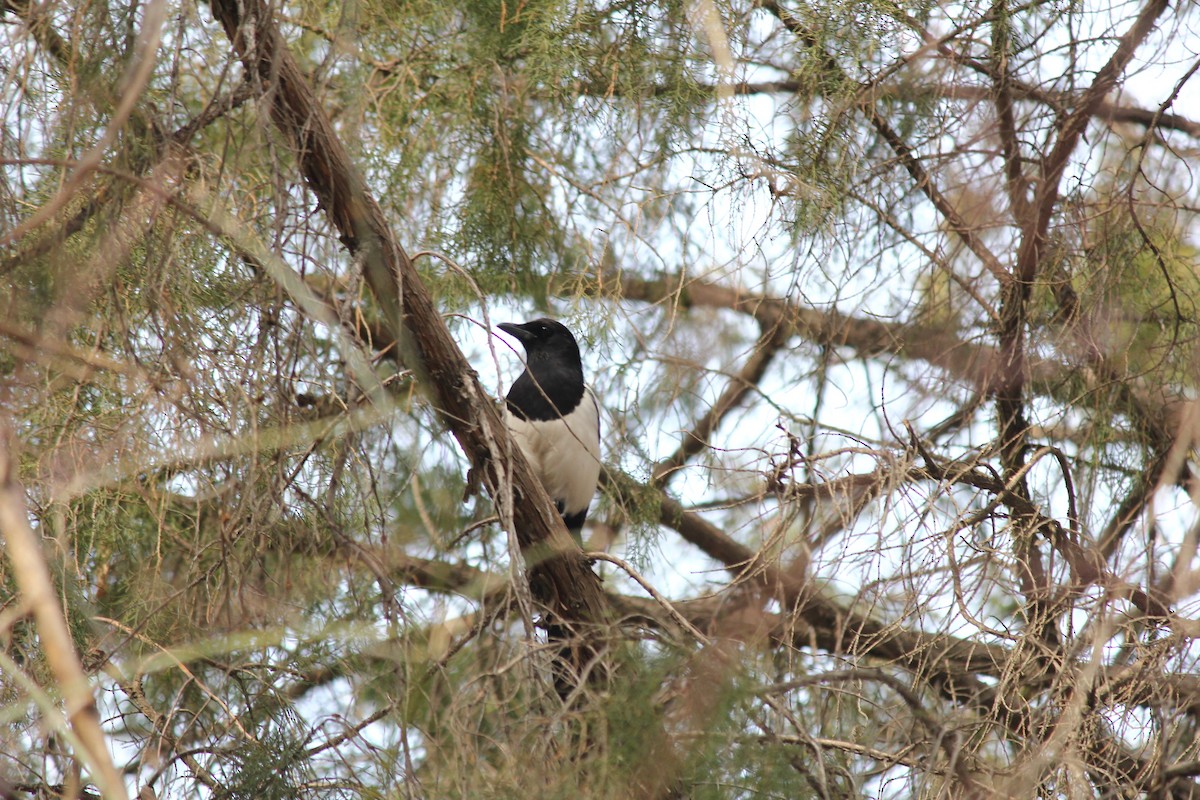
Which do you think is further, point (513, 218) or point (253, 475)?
point (513, 218)

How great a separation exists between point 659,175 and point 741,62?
342 mm

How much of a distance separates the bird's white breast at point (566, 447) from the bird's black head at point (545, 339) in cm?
14

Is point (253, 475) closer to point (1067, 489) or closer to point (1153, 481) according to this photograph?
point (1067, 489)

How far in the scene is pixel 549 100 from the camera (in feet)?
10.3

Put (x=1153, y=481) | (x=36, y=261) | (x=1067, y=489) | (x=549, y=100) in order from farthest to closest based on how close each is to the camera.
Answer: (x=549, y=100) → (x=1153, y=481) → (x=1067, y=489) → (x=36, y=261)

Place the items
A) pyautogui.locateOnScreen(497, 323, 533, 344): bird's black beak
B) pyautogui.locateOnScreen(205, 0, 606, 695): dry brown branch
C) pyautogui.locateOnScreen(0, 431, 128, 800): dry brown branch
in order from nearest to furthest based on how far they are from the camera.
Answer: pyautogui.locateOnScreen(0, 431, 128, 800): dry brown branch, pyautogui.locateOnScreen(205, 0, 606, 695): dry brown branch, pyautogui.locateOnScreen(497, 323, 533, 344): bird's black beak

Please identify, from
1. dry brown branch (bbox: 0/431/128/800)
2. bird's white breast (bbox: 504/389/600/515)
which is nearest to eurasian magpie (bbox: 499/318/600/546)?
bird's white breast (bbox: 504/389/600/515)

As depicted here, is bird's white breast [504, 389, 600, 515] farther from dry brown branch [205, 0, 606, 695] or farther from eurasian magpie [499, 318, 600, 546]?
dry brown branch [205, 0, 606, 695]

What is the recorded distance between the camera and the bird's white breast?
3488 mm

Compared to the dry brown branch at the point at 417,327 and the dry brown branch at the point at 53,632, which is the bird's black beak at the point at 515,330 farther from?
the dry brown branch at the point at 53,632

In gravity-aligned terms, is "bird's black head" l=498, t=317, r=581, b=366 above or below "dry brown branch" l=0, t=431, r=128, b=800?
above

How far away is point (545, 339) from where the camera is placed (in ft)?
11.5

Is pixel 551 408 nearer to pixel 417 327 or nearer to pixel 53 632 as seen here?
pixel 417 327

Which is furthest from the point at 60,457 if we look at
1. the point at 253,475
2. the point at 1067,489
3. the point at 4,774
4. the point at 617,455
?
the point at 1067,489
